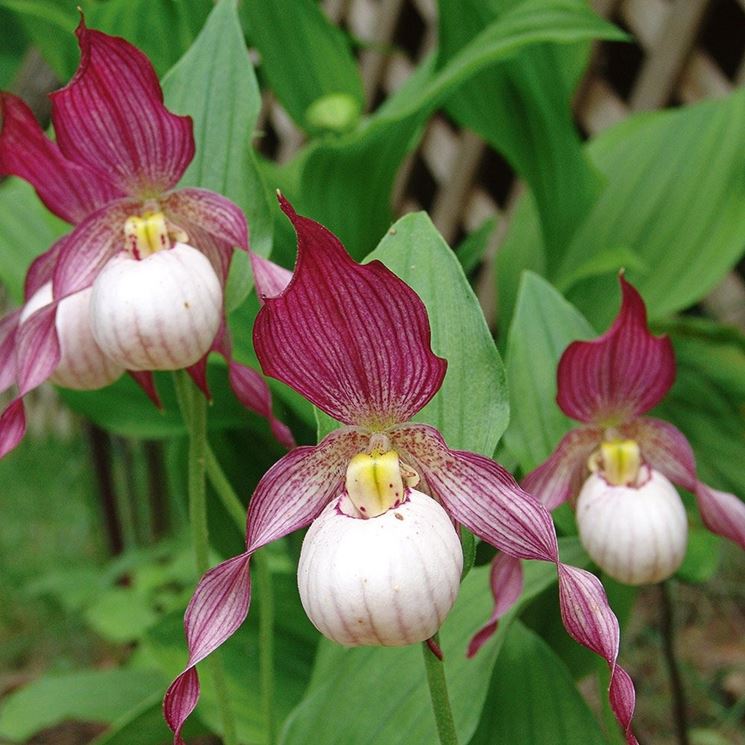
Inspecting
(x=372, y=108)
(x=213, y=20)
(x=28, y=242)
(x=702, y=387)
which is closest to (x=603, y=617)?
(x=213, y=20)

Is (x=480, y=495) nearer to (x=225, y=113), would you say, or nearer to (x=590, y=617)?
(x=590, y=617)

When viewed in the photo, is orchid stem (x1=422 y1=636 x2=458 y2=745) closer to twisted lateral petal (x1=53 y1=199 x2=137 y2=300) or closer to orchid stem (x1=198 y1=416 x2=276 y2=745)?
orchid stem (x1=198 y1=416 x2=276 y2=745)

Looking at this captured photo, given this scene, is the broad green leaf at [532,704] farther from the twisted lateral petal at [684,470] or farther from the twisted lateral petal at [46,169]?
the twisted lateral petal at [46,169]

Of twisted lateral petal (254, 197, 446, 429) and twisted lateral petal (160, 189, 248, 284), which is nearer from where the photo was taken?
twisted lateral petal (254, 197, 446, 429)

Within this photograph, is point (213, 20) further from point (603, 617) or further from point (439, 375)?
point (603, 617)

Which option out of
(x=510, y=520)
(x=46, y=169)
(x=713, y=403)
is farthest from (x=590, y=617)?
(x=713, y=403)

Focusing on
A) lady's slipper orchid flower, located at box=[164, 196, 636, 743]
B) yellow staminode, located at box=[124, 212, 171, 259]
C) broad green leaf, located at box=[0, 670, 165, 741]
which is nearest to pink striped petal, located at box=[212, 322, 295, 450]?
yellow staminode, located at box=[124, 212, 171, 259]
